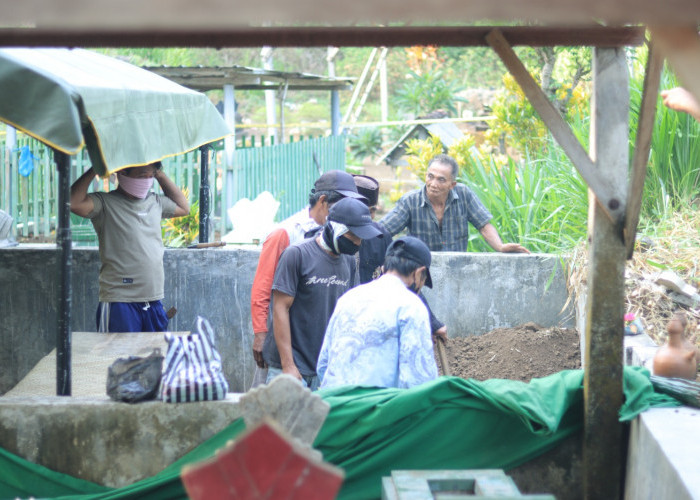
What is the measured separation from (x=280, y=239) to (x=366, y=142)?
1639 centimetres

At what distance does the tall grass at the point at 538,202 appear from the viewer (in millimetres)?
7445

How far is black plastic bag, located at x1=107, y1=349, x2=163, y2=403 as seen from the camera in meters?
4.21

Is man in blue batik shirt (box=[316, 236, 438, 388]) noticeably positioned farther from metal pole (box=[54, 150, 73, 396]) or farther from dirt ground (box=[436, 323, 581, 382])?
dirt ground (box=[436, 323, 581, 382])

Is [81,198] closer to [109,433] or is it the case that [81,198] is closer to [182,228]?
[109,433]

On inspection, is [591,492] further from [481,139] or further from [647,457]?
[481,139]

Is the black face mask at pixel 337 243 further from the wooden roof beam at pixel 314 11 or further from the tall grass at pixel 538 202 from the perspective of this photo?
the wooden roof beam at pixel 314 11

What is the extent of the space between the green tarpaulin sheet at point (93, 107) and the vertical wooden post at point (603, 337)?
8.26 ft

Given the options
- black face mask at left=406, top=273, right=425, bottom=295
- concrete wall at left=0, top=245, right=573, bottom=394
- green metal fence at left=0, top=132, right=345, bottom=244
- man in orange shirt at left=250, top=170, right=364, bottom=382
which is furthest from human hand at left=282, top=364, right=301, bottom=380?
green metal fence at left=0, top=132, right=345, bottom=244

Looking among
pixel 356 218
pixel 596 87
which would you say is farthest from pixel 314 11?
pixel 356 218

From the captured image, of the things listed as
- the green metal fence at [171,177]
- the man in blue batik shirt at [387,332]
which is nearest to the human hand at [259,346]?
the man in blue batik shirt at [387,332]

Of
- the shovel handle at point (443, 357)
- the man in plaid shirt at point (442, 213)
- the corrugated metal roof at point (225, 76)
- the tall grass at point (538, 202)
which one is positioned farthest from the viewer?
the corrugated metal roof at point (225, 76)

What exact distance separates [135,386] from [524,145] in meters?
7.21

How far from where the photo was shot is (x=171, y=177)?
10742 mm

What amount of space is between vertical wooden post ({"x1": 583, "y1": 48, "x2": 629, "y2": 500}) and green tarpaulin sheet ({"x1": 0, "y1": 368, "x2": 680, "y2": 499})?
0.40ft
